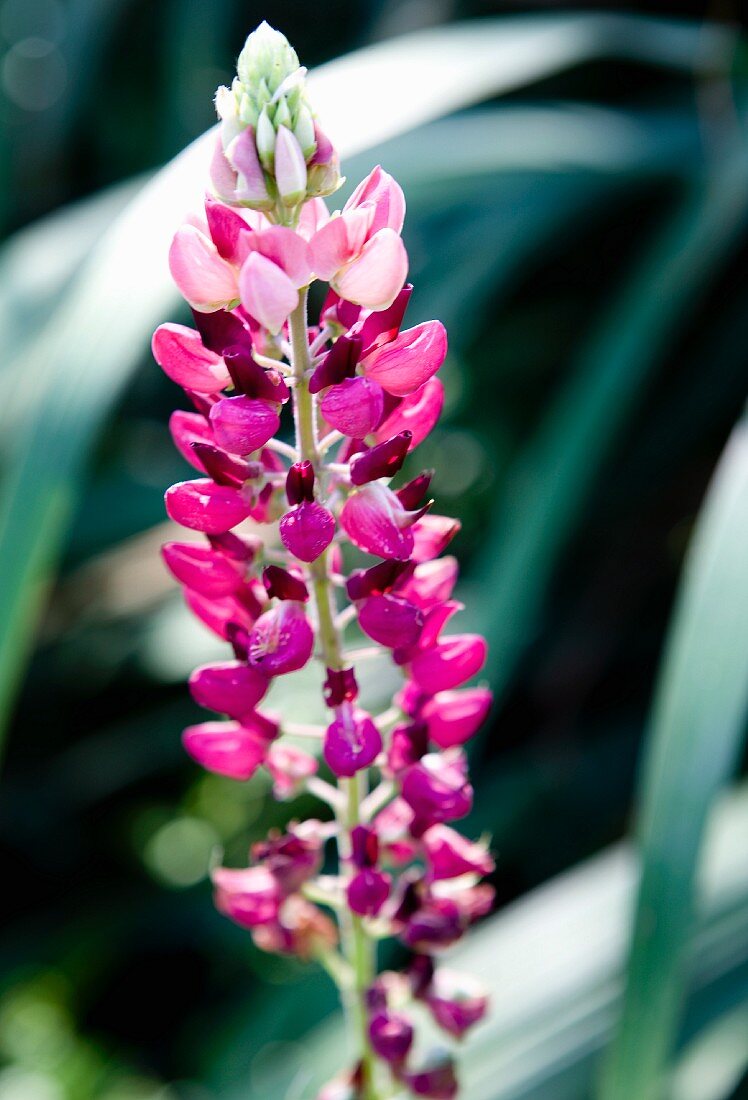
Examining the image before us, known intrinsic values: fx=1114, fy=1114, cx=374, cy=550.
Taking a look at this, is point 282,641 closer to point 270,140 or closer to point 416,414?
point 416,414

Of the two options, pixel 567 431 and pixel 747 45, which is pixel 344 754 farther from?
pixel 747 45

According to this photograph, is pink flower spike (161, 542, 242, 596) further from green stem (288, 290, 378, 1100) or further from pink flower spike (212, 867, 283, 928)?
pink flower spike (212, 867, 283, 928)

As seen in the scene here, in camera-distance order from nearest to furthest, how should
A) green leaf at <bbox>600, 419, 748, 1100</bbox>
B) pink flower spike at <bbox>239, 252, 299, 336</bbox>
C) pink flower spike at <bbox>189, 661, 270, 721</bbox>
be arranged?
pink flower spike at <bbox>239, 252, 299, 336</bbox> < pink flower spike at <bbox>189, 661, 270, 721</bbox> < green leaf at <bbox>600, 419, 748, 1100</bbox>

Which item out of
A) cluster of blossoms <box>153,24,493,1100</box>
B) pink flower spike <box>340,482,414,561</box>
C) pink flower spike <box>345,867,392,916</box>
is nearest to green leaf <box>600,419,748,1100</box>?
cluster of blossoms <box>153,24,493,1100</box>

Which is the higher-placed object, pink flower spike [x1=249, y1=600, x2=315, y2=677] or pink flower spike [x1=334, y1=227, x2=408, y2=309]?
pink flower spike [x1=334, y1=227, x2=408, y2=309]

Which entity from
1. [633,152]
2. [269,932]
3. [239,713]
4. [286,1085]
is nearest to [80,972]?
[286,1085]

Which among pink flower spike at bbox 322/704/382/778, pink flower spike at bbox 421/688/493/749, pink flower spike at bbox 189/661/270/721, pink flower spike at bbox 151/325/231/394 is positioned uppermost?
pink flower spike at bbox 151/325/231/394

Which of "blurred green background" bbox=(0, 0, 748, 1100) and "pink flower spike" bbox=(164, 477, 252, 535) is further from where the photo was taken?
"blurred green background" bbox=(0, 0, 748, 1100)
